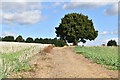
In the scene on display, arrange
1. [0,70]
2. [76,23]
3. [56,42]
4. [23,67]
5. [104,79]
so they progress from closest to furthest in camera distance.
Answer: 1. [0,70]
2. [104,79]
3. [23,67]
4. [56,42]
5. [76,23]

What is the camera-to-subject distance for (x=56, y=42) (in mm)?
58562

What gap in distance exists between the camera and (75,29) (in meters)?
61.2

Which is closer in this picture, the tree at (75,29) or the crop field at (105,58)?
the crop field at (105,58)

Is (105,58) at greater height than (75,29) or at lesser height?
lesser

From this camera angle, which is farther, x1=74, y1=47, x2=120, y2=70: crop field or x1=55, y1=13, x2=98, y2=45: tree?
x1=55, y1=13, x2=98, y2=45: tree

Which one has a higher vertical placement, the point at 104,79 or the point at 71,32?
the point at 71,32

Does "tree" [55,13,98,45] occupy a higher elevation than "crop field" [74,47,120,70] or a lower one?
higher

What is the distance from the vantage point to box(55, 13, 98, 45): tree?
60062 mm

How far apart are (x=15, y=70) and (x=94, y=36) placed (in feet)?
181

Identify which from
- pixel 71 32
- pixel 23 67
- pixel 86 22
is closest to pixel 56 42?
pixel 71 32

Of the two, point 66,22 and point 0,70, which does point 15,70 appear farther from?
point 66,22

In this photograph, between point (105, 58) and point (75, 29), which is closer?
point (105, 58)

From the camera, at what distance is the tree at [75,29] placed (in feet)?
197

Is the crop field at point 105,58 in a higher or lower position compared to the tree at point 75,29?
lower
